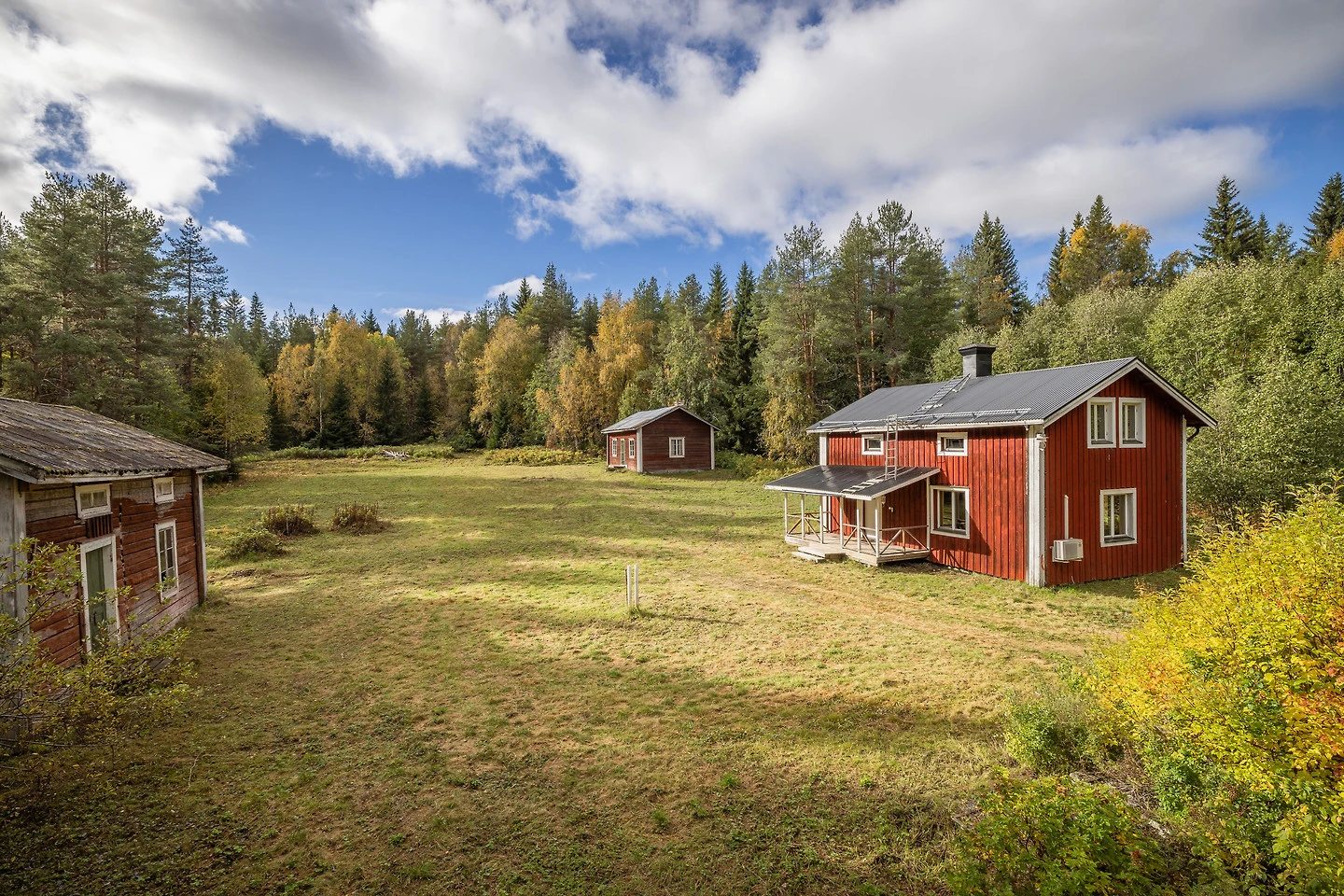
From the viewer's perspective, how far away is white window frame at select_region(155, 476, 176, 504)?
1155 centimetres

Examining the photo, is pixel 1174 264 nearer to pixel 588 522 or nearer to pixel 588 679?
pixel 588 522

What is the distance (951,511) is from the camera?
17.1 metres

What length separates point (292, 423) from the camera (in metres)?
60.6

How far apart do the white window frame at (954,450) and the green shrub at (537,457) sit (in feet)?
119

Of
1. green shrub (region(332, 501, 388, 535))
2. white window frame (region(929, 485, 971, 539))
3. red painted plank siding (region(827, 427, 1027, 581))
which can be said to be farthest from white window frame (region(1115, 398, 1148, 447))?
green shrub (region(332, 501, 388, 535))

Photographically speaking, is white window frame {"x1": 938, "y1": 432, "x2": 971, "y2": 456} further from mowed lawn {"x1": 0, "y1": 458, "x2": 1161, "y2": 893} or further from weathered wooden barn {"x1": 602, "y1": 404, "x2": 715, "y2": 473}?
weathered wooden barn {"x1": 602, "y1": 404, "x2": 715, "y2": 473}

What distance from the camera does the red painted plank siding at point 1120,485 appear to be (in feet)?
48.8

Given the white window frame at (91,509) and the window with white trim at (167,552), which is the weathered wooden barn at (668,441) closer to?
the window with white trim at (167,552)

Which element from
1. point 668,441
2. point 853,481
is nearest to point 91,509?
point 853,481

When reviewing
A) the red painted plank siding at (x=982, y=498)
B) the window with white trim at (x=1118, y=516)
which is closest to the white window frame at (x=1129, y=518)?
the window with white trim at (x=1118, y=516)

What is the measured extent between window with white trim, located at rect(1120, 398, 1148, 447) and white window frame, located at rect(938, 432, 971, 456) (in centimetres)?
405

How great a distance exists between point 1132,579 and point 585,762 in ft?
51.4

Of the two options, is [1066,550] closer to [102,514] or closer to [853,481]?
[853,481]

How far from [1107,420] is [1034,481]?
3131mm
